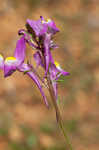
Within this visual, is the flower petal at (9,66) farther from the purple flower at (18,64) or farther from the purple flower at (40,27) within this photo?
the purple flower at (40,27)

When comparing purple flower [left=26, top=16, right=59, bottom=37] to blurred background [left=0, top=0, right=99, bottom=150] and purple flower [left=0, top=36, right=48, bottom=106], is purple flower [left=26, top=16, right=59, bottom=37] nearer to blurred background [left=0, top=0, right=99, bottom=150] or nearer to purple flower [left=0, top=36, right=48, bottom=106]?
purple flower [left=0, top=36, right=48, bottom=106]

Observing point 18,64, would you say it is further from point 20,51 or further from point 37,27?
point 37,27

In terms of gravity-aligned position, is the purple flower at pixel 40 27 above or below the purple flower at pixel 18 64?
above

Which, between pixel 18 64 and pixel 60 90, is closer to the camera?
pixel 18 64

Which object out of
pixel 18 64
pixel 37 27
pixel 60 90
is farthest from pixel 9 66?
pixel 60 90

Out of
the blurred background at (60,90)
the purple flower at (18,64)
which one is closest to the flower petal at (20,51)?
the purple flower at (18,64)

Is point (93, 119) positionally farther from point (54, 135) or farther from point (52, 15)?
point (52, 15)

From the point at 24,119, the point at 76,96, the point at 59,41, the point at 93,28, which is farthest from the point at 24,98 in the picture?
the point at 93,28

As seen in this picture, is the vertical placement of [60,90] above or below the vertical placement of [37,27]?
below

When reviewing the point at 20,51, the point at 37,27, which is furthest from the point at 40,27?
the point at 20,51
